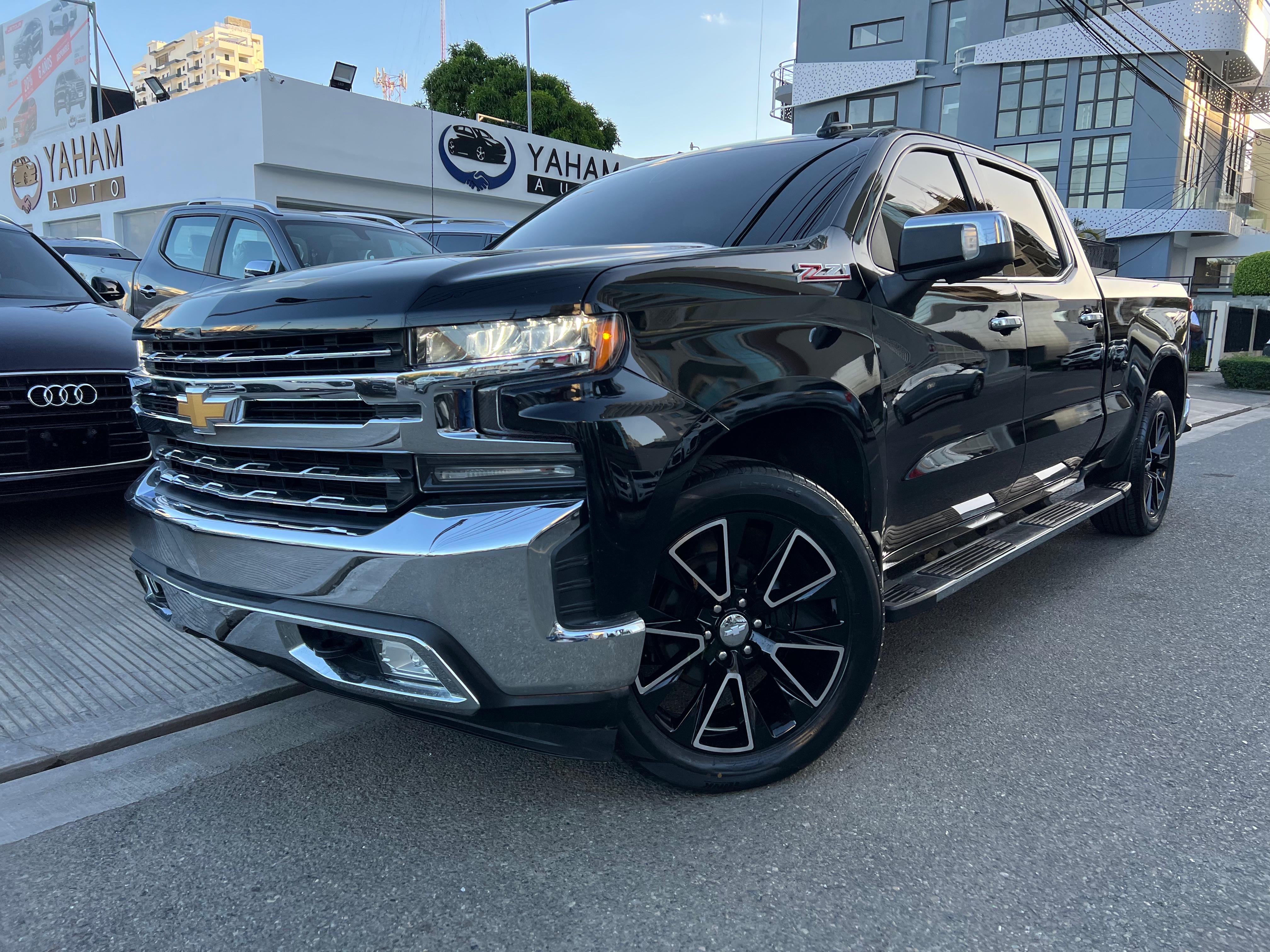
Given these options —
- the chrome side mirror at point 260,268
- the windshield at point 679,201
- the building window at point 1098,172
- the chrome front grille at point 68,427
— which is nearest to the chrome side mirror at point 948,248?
the windshield at point 679,201

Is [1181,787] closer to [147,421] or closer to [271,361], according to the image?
[271,361]

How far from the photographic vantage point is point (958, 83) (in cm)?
4053

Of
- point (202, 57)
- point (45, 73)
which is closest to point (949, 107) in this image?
point (45, 73)

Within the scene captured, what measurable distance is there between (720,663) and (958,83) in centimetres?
4344

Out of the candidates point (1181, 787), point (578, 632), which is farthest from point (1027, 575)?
point (578, 632)

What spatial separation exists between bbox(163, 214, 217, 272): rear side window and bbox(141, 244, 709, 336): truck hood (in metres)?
5.82

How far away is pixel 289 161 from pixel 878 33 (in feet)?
105

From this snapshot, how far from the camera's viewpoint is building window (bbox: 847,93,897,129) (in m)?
42.3

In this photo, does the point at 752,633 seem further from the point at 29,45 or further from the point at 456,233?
the point at 29,45

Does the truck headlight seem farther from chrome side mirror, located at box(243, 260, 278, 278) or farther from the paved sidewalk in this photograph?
chrome side mirror, located at box(243, 260, 278, 278)

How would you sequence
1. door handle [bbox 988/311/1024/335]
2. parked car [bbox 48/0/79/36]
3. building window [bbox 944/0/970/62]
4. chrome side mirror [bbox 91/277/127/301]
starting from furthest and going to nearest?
building window [bbox 944/0/970/62] < parked car [bbox 48/0/79/36] < chrome side mirror [bbox 91/277/127/301] < door handle [bbox 988/311/1024/335]

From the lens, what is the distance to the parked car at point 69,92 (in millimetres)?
24844

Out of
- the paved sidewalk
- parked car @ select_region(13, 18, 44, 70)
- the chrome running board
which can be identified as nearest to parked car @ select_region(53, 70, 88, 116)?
parked car @ select_region(13, 18, 44, 70)

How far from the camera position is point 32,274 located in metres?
5.81
